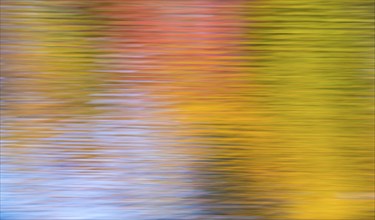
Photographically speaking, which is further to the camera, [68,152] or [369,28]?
[68,152]

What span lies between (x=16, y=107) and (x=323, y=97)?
2117 mm

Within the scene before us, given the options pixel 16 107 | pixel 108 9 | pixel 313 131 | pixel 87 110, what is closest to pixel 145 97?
pixel 87 110

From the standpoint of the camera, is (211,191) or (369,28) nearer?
(369,28)

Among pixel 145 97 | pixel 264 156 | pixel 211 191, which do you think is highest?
pixel 145 97

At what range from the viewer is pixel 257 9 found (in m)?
2.72

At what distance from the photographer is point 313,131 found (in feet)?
9.16

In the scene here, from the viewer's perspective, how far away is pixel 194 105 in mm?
2791

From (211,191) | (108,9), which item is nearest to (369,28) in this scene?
(211,191)

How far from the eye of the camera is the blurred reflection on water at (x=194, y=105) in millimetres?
2727

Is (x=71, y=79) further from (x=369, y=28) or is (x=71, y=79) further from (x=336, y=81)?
(x=369, y=28)

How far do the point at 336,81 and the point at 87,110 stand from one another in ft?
5.61

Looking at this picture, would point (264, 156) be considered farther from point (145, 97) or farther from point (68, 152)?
point (68, 152)

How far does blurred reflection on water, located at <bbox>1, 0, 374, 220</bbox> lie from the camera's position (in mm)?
2727

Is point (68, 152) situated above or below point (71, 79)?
below
